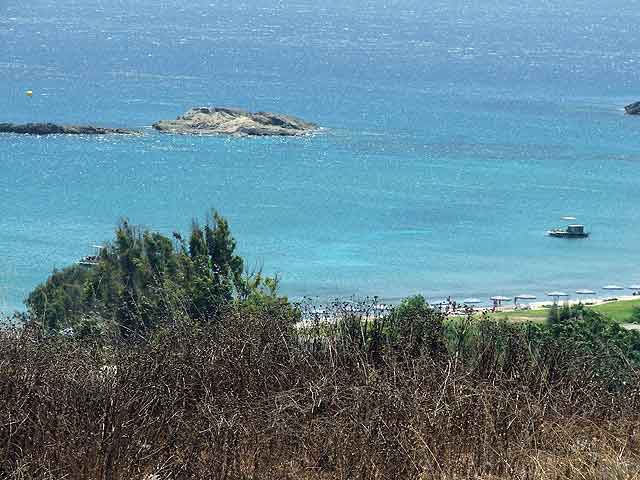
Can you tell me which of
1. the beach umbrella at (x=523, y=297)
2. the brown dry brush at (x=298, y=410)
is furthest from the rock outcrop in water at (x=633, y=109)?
the brown dry brush at (x=298, y=410)

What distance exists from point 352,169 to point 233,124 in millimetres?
13624

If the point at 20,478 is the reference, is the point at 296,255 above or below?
above

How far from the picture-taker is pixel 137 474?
680 centimetres

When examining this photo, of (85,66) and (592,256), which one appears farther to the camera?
(85,66)

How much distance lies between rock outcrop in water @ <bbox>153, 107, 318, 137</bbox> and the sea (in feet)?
5.47

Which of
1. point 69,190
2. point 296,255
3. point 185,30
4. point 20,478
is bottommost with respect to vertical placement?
point 20,478

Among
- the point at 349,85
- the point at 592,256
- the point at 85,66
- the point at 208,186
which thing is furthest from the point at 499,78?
the point at 592,256

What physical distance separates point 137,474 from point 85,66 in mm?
115609

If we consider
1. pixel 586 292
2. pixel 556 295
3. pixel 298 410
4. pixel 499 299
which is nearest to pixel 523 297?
pixel 499 299

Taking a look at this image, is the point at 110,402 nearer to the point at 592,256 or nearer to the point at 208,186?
the point at 592,256

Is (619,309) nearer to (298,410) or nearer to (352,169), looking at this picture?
(352,169)

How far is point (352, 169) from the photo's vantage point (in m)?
71.4

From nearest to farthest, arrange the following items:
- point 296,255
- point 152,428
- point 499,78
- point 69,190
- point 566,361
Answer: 1. point 152,428
2. point 566,361
3. point 296,255
4. point 69,190
5. point 499,78

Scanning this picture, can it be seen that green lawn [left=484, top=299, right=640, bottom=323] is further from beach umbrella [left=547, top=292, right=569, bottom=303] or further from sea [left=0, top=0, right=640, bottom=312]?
sea [left=0, top=0, right=640, bottom=312]
